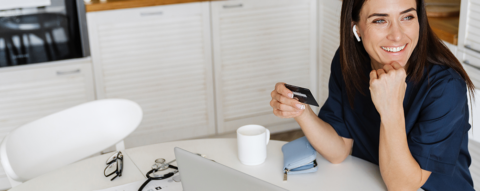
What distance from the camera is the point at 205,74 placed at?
2.90 metres

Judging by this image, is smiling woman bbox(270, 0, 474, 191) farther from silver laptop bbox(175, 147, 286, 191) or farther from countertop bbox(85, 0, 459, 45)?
countertop bbox(85, 0, 459, 45)

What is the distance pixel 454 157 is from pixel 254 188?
0.58 m

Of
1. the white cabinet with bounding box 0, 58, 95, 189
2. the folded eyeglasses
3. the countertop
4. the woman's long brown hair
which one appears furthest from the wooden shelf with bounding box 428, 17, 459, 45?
the white cabinet with bounding box 0, 58, 95, 189

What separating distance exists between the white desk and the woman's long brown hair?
8.6 inches

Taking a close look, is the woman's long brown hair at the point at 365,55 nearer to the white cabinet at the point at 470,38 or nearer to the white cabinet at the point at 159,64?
the white cabinet at the point at 470,38

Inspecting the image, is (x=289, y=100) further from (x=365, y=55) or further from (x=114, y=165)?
(x=114, y=165)

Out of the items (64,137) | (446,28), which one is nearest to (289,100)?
(64,137)

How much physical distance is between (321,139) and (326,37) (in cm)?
169

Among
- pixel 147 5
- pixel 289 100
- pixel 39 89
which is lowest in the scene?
pixel 39 89

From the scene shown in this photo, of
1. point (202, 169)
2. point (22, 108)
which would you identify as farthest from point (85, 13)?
point (202, 169)

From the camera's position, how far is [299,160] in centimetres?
127

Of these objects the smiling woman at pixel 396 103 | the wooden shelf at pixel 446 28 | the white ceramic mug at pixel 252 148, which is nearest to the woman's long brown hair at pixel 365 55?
the smiling woman at pixel 396 103

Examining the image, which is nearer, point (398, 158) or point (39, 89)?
point (398, 158)

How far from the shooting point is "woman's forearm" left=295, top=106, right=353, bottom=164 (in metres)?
1.33
